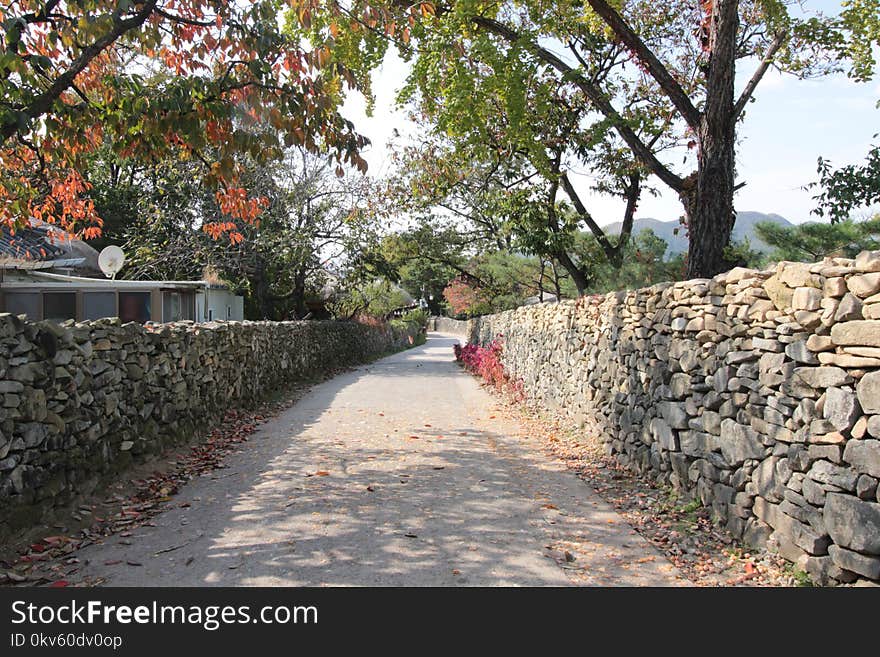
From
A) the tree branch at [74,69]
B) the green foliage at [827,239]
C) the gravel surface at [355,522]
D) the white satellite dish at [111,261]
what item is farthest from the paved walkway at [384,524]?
the white satellite dish at [111,261]

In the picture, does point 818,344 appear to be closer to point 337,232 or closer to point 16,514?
point 16,514

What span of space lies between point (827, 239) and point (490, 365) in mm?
10168

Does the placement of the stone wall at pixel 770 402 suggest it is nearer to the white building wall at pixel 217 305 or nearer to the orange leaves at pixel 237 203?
the orange leaves at pixel 237 203

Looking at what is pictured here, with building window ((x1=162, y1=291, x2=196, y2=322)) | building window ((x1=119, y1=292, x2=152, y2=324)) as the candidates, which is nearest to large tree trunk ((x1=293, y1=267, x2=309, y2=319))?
building window ((x1=162, y1=291, x2=196, y2=322))

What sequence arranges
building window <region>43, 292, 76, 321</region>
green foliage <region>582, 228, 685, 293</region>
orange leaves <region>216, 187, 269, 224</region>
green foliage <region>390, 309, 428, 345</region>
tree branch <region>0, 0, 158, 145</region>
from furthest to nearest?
green foliage <region>390, 309, 428, 345</region> → building window <region>43, 292, 76, 321</region> → green foliage <region>582, 228, 685, 293</region> → orange leaves <region>216, 187, 269, 224</region> → tree branch <region>0, 0, 158, 145</region>

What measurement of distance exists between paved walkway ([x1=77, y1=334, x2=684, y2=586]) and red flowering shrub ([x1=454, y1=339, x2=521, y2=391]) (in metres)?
6.72

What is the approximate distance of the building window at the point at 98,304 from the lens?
553 inches

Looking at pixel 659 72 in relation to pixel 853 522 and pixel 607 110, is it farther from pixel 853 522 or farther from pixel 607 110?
pixel 853 522

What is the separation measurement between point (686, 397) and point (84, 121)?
7011 millimetres

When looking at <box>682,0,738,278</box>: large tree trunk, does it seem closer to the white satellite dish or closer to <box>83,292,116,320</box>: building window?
<box>83,292,116,320</box>: building window

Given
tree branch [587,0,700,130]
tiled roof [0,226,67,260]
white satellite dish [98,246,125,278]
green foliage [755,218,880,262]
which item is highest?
tree branch [587,0,700,130]

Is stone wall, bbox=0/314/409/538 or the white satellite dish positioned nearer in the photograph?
stone wall, bbox=0/314/409/538

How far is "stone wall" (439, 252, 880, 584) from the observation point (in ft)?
11.2

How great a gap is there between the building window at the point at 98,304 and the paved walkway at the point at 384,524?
7424mm
